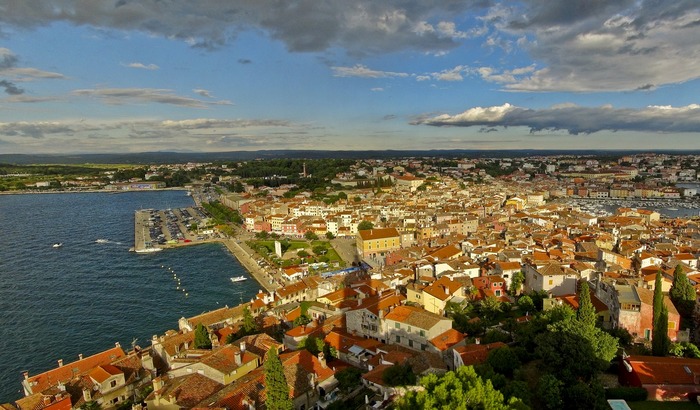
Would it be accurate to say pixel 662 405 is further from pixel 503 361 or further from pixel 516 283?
pixel 516 283

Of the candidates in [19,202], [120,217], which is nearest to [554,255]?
[120,217]

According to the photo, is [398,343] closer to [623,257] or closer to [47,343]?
[623,257]

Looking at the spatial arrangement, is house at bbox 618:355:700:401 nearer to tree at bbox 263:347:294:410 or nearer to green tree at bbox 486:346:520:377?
green tree at bbox 486:346:520:377

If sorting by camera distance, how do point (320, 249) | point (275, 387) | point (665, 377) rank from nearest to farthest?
point (275, 387) → point (665, 377) → point (320, 249)

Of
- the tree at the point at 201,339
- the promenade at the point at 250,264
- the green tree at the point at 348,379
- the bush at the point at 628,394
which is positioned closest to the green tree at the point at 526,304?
the bush at the point at 628,394

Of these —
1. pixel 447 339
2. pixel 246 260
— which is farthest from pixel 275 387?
pixel 246 260

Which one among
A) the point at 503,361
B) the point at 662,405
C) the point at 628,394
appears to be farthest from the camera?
the point at 503,361
